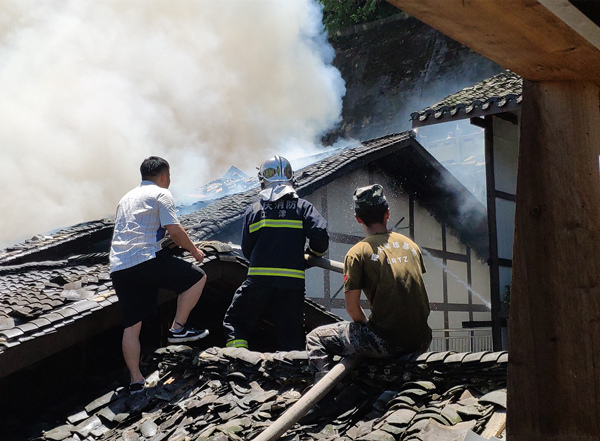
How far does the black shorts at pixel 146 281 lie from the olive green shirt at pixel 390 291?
1913 millimetres

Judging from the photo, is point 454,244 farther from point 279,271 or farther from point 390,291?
point 390,291

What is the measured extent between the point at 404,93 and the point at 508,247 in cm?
1432

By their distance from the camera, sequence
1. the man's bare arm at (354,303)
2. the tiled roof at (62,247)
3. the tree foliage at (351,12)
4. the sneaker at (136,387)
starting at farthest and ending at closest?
the tree foliage at (351,12)
the tiled roof at (62,247)
the sneaker at (136,387)
the man's bare arm at (354,303)

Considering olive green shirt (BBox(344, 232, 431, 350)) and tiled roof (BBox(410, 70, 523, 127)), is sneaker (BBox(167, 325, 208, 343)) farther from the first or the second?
tiled roof (BBox(410, 70, 523, 127))

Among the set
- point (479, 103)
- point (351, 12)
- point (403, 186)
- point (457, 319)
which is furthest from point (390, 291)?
point (351, 12)

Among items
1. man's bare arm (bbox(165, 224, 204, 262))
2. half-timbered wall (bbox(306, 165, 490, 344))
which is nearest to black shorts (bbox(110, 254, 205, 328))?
man's bare arm (bbox(165, 224, 204, 262))

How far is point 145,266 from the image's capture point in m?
5.73

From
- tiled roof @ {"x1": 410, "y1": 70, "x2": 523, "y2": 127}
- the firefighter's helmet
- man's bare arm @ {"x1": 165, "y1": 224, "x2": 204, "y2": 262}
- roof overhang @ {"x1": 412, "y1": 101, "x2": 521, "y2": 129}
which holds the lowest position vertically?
man's bare arm @ {"x1": 165, "y1": 224, "x2": 204, "y2": 262}

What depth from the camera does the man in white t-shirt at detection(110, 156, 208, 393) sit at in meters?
5.73

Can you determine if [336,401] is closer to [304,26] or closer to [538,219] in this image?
[538,219]

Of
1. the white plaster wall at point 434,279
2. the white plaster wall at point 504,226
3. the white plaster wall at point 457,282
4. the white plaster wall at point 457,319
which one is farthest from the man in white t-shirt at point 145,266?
the white plaster wall at point 457,282

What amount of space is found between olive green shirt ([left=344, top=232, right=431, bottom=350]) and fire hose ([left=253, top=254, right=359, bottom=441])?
11.8 inches

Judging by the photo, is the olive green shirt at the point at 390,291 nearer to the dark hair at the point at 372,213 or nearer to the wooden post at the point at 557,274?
the dark hair at the point at 372,213

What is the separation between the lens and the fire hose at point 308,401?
3.98 metres
